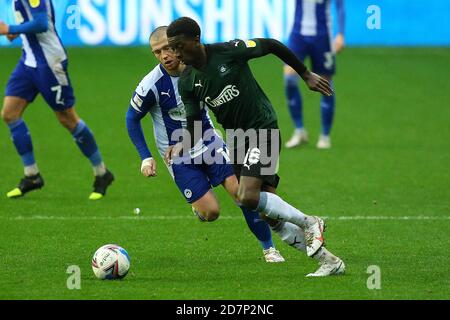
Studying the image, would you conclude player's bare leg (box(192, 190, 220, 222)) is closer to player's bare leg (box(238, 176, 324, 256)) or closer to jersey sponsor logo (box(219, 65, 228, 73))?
player's bare leg (box(238, 176, 324, 256))

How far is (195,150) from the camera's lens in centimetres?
878

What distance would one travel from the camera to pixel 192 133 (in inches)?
328

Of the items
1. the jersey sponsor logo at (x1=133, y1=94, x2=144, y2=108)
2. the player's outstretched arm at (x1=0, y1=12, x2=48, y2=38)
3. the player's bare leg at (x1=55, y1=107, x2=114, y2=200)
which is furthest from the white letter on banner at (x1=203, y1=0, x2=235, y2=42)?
the jersey sponsor logo at (x1=133, y1=94, x2=144, y2=108)

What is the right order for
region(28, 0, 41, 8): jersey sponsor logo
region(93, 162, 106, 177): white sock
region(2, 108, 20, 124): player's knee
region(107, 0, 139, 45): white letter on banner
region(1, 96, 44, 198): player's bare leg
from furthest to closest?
region(107, 0, 139, 45): white letter on banner
region(93, 162, 106, 177): white sock
region(1, 96, 44, 198): player's bare leg
region(2, 108, 20, 124): player's knee
region(28, 0, 41, 8): jersey sponsor logo

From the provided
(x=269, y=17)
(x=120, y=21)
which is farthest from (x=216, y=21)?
(x=120, y=21)

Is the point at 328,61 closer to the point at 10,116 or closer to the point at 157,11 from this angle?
the point at 10,116

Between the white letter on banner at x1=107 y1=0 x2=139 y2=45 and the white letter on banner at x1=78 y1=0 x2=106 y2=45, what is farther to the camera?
the white letter on banner at x1=107 y1=0 x2=139 y2=45

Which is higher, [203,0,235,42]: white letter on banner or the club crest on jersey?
the club crest on jersey

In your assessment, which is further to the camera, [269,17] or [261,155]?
[269,17]

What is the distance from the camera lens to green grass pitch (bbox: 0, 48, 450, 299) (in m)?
7.77

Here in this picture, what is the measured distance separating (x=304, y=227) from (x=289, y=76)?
27.3ft

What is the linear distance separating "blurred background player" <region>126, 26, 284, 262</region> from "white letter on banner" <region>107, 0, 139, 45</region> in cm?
1476

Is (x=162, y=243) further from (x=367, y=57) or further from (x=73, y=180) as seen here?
(x=367, y=57)

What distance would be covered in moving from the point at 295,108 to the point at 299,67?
7686mm
